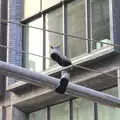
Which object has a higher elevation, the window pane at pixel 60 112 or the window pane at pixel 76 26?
the window pane at pixel 76 26

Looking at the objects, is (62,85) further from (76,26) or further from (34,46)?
(34,46)

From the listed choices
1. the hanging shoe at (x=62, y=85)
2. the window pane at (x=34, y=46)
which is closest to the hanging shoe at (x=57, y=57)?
the hanging shoe at (x=62, y=85)

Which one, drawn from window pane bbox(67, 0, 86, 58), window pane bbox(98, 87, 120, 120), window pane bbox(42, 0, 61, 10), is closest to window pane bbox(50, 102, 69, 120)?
window pane bbox(98, 87, 120, 120)

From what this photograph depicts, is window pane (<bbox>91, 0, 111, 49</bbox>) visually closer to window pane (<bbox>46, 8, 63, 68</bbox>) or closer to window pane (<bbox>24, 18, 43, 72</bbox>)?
window pane (<bbox>46, 8, 63, 68</bbox>)

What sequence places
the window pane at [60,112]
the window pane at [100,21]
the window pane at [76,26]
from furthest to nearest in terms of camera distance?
the window pane at [60,112]
the window pane at [76,26]
the window pane at [100,21]

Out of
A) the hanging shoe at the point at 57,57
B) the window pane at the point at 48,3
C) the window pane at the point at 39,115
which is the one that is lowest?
the window pane at the point at 39,115

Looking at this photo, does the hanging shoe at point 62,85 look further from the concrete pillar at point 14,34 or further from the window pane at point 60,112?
the concrete pillar at point 14,34

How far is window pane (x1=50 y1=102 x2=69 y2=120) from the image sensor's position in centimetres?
1765

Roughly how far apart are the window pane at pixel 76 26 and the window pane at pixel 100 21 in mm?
449

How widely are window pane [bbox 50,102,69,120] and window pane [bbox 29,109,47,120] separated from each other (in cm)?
39

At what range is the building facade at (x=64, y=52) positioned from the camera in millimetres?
15188

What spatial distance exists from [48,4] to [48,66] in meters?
2.05

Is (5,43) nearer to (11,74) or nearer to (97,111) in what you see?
(97,111)

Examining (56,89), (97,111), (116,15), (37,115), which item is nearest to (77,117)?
(97,111)
